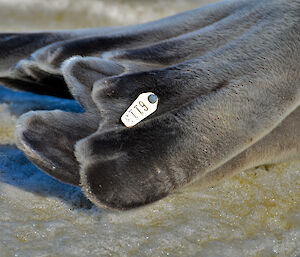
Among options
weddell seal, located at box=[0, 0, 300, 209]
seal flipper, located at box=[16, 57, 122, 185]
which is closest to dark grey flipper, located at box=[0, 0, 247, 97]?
weddell seal, located at box=[0, 0, 300, 209]

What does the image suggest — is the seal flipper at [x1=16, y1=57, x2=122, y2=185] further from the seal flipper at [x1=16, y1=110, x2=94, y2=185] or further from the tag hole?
the tag hole

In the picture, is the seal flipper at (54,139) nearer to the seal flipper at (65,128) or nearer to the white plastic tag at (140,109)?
the seal flipper at (65,128)

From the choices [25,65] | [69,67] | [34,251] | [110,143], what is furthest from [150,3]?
[34,251]

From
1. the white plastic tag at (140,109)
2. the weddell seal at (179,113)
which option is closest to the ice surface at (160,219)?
the weddell seal at (179,113)

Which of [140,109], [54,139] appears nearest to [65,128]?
[54,139]

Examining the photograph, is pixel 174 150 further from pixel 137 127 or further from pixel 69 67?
pixel 69 67

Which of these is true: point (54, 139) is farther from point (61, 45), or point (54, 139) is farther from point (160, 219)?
point (61, 45)

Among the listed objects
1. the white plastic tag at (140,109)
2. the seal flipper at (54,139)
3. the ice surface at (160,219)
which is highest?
the white plastic tag at (140,109)
